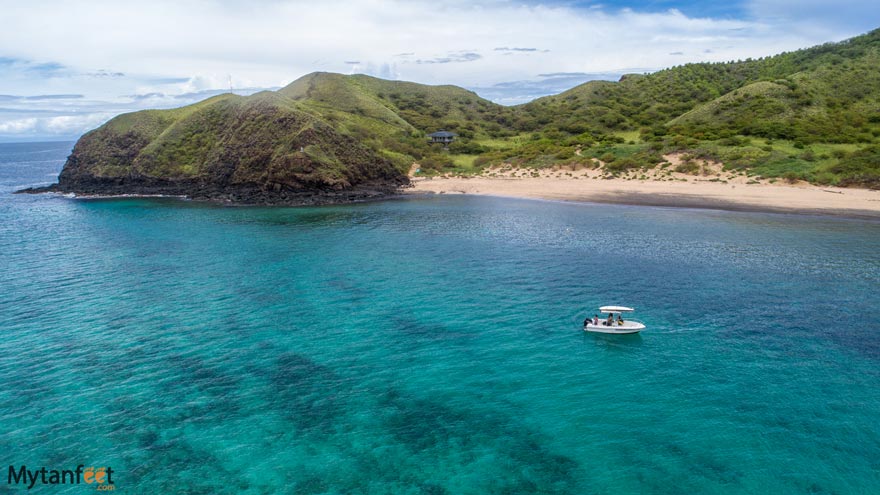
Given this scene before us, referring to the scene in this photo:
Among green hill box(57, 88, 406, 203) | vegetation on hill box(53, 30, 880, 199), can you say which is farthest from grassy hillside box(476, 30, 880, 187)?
green hill box(57, 88, 406, 203)

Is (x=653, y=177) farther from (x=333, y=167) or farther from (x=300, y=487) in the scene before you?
(x=300, y=487)

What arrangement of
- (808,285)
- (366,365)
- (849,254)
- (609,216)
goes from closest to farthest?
(366,365) < (808,285) < (849,254) < (609,216)

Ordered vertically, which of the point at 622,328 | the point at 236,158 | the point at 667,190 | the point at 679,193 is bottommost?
the point at 622,328

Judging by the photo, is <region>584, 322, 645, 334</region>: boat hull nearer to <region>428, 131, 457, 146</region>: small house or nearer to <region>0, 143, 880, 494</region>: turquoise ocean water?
<region>0, 143, 880, 494</region>: turquoise ocean water

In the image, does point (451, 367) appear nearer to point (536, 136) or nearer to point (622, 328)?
point (622, 328)

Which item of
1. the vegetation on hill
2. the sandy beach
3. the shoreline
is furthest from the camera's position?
the vegetation on hill

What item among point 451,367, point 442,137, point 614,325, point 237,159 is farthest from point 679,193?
point 237,159

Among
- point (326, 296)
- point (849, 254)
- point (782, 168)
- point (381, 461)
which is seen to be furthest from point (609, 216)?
point (381, 461)
